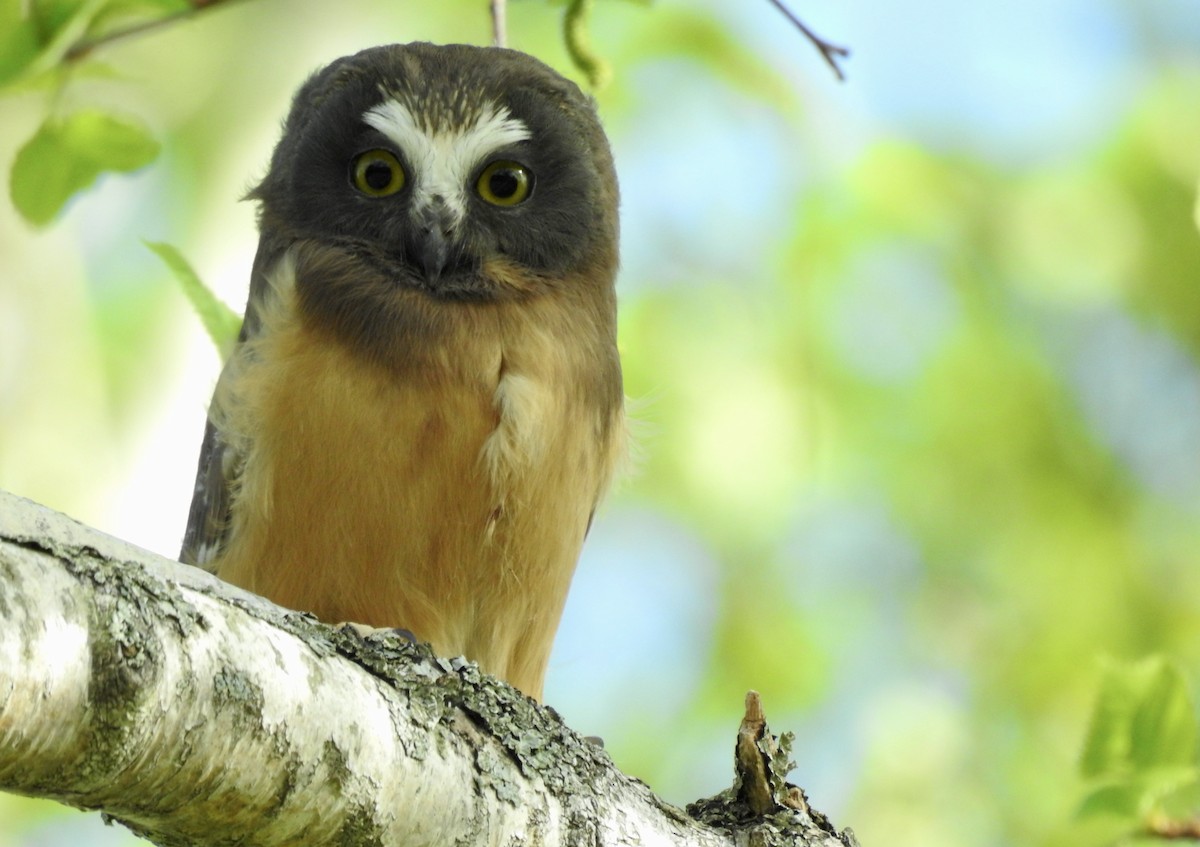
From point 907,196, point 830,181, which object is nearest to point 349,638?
point 830,181

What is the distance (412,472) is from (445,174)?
1.24 meters

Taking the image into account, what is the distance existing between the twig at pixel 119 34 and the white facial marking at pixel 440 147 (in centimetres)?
136

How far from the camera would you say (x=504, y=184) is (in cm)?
548

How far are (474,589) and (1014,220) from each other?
7834 millimetres

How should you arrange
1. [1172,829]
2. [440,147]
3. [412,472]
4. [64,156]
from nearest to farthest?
1. [64,156]
2. [1172,829]
3. [412,472]
4. [440,147]

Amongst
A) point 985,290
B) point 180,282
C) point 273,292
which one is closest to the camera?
point 180,282

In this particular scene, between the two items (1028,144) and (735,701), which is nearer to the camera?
(735,701)

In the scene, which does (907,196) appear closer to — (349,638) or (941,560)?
(941,560)

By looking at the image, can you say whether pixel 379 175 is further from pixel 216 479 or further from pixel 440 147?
pixel 216 479

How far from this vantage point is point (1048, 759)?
10.3 m

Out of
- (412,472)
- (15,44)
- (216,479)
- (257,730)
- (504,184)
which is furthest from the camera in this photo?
(504,184)

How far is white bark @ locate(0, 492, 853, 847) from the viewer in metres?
2.14

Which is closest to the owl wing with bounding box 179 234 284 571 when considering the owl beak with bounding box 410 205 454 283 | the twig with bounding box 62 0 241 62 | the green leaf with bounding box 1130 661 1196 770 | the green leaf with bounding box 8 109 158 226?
the owl beak with bounding box 410 205 454 283

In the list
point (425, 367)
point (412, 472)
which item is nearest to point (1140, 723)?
point (412, 472)
